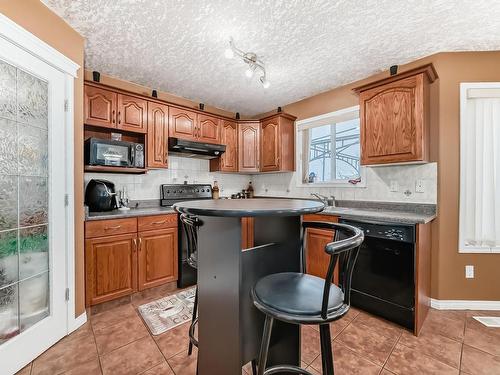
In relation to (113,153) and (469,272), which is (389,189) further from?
(113,153)

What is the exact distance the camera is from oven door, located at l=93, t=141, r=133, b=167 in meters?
2.48

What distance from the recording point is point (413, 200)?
2.47 metres

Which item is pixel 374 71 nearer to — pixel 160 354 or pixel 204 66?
pixel 204 66

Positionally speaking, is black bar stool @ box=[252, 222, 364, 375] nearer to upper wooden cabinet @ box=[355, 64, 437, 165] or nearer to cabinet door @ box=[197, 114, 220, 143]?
upper wooden cabinet @ box=[355, 64, 437, 165]

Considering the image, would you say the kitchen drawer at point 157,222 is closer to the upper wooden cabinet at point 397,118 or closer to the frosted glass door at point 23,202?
the frosted glass door at point 23,202

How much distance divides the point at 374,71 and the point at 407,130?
0.95 meters

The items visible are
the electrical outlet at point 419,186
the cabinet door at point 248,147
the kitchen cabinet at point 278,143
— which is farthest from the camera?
the cabinet door at point 248,147

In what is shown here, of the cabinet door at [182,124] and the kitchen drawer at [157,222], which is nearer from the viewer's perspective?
the kitchen drawer at [157,222]

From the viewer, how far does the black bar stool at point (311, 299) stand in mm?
887

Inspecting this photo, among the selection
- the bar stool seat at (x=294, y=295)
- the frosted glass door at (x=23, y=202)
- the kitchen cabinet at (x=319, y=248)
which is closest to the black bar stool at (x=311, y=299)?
the bar stool seat at (x=294, y=295)

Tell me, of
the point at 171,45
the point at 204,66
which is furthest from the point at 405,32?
the point at 171,45

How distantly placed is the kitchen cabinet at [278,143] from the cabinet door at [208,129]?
77 centimetres

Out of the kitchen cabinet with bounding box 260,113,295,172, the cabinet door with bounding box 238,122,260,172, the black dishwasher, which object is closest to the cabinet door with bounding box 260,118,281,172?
the kitchen cabinet with bounding box 260,113,295,172

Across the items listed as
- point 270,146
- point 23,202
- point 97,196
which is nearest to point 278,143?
point 270,146
